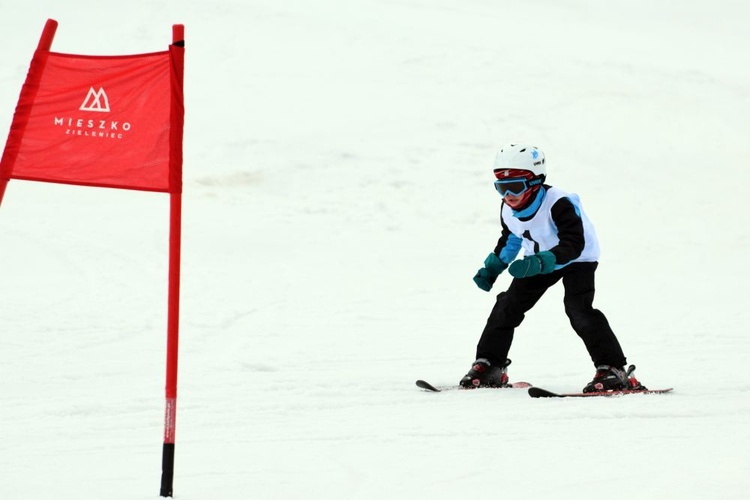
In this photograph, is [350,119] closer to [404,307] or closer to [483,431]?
[404,307]

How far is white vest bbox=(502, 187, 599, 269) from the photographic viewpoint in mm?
6105

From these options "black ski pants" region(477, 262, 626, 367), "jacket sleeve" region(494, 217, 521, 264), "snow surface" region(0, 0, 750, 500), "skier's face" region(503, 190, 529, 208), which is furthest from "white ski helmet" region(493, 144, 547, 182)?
"snow surface" region(0, 0, 750, 500)

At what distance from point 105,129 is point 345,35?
23.5 meters

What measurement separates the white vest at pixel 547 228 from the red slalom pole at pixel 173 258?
2.91 metres

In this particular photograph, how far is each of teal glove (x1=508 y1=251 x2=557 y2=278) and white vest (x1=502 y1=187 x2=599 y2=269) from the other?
30cm

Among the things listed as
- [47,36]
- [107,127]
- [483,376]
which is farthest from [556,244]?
[47,36]

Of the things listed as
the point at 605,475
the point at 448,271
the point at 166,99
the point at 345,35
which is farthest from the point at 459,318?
the point at 345,35

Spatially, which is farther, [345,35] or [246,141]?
[345,35]

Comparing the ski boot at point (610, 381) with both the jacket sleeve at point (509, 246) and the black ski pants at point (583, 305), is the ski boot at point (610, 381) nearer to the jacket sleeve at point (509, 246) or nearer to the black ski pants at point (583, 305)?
the black ski pants at point (583, 305)

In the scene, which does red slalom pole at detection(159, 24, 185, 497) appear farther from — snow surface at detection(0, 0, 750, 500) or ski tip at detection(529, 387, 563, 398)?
ski tip at detection(529, 387, 563, 398)

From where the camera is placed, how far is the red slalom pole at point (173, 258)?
12.1 feet

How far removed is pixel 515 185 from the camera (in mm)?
5992

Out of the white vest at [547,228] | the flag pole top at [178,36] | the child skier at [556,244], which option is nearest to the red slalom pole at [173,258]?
the flag pole top at [178,36]

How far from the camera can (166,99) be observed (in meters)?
3.77
